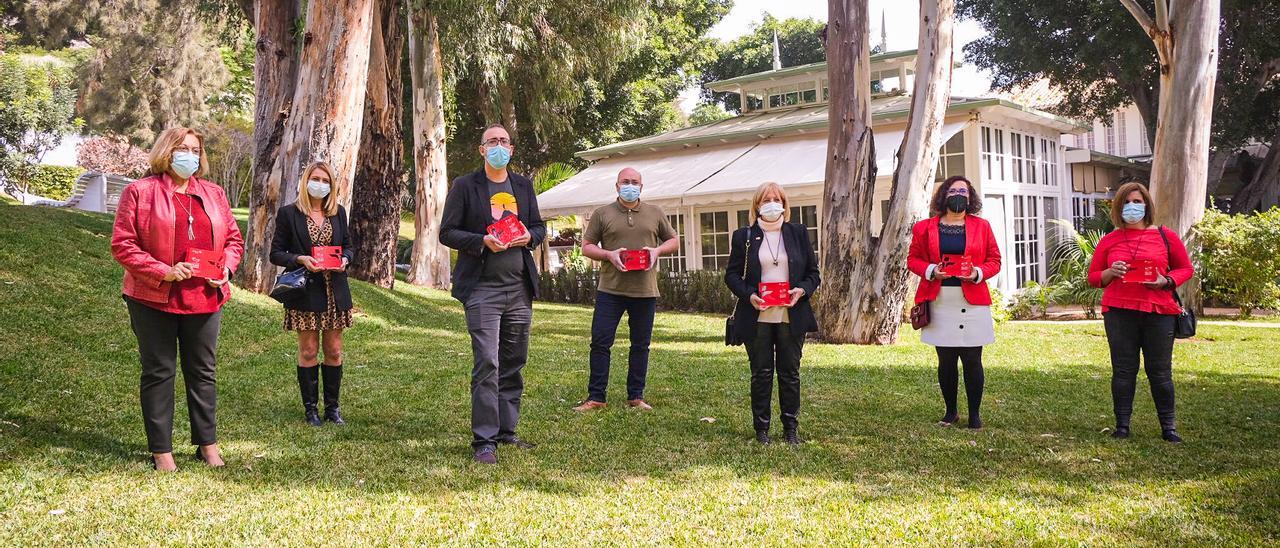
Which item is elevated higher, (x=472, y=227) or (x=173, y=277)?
(x=472, y=227)

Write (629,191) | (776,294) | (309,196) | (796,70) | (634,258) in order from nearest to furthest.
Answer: (776,294) → (309,196) → (634,258) → (629,191) → (796,70)

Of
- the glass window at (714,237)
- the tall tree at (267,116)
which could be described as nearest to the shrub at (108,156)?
the glass window at (714,237)

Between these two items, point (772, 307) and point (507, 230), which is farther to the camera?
point (772, 307)

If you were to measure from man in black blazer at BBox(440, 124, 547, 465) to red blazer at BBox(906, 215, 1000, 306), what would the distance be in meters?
2.46

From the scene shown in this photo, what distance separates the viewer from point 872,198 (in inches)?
474

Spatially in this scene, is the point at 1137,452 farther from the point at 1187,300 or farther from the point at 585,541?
the point at 1187,300

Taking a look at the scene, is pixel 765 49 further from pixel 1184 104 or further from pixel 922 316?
pixel 922 316

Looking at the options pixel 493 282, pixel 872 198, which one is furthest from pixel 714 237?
pixel 493 282

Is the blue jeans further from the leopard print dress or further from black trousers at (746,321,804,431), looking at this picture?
the leopard print dress

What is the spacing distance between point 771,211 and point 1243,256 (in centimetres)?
1177

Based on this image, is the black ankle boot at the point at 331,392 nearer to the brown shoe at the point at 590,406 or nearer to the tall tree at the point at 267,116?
the brown shoe at the point at 590,406

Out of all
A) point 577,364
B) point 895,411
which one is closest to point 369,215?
point 577,364

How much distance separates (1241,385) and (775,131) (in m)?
12.2

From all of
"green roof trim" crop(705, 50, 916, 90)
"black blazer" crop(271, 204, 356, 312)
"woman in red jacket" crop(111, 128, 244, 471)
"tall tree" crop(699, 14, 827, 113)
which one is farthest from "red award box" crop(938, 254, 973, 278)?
"tall tree" crop(699, 14, 827, 113)
